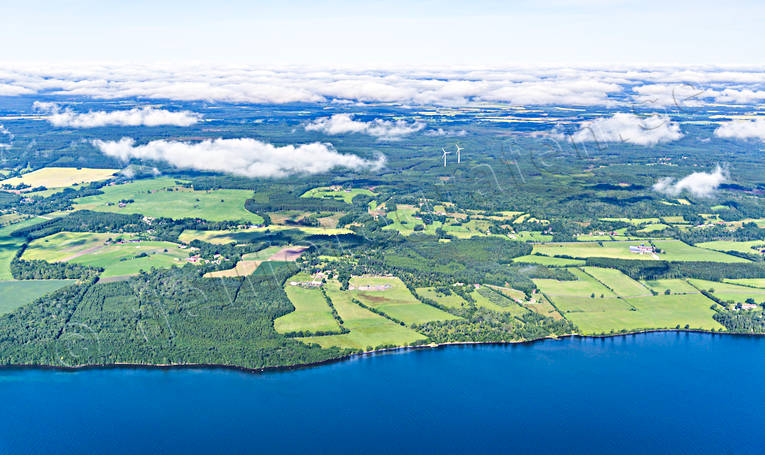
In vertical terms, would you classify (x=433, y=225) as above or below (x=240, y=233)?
above

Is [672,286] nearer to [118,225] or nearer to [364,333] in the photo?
[364,333]

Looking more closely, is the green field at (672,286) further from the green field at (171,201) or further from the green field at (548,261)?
the green field at (171,201)

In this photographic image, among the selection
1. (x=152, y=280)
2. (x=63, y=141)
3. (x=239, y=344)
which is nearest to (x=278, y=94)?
(x=63, y=141)

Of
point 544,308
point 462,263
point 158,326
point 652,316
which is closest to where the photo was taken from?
point 158,326

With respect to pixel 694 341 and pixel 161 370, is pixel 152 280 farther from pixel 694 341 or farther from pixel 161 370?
pixel 694 341

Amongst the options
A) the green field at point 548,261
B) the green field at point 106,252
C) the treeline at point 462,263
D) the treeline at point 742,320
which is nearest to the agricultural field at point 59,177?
the green field at point 106,252

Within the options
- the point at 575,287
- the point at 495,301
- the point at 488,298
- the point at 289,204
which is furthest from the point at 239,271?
the point at 575,287
